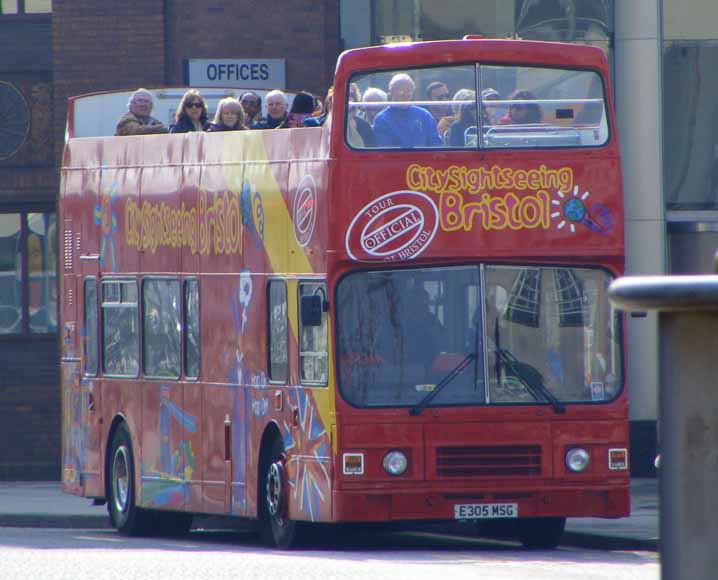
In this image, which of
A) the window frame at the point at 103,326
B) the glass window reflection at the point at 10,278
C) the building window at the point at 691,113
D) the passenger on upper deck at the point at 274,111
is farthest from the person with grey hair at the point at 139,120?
the glass window reflection at the point at 10,278

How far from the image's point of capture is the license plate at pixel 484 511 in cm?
1193

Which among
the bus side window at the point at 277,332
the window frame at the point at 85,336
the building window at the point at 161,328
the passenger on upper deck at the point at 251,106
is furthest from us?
the window frame at the point at 85,336

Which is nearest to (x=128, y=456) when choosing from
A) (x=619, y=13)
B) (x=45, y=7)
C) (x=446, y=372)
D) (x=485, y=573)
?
(x=446, y=372)

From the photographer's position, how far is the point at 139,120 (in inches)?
616

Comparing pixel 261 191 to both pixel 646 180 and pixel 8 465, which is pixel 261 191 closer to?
pixel 646 180

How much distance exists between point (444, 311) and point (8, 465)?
11278 mm

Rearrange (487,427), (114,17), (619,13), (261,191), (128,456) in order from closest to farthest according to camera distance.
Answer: (487,427) → (261,191) → (128,456) → (619,13) → (114,17)

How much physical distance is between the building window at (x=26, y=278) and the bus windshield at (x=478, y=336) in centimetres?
1087

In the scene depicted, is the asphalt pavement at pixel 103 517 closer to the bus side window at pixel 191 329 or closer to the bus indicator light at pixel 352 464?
the bus indicator light at pixel 352 464

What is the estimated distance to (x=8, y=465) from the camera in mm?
22062

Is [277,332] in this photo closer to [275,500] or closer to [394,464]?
[275,500]

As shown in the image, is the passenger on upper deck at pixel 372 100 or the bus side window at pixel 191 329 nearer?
the passenger on upper deck at pixel 372 100

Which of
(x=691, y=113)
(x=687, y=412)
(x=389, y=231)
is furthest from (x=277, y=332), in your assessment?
(x=687, y=412)

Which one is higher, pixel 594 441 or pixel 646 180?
pixel 646 180
